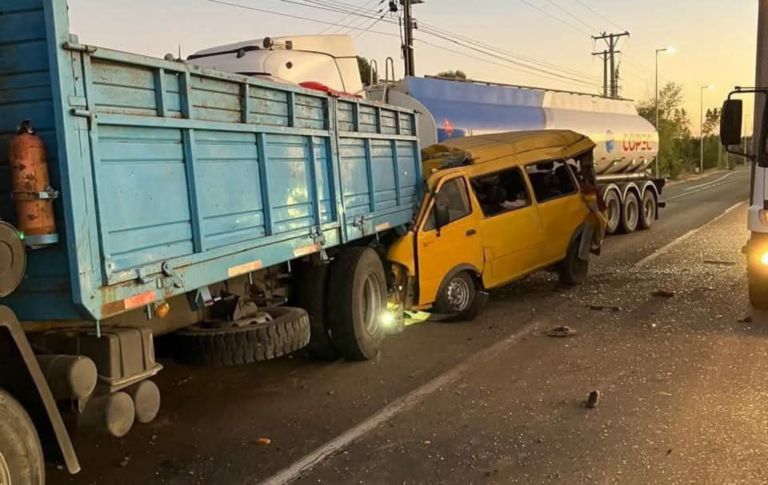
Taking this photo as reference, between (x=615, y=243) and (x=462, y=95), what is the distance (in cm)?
474

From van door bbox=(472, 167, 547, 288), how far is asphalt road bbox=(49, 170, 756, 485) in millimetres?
648

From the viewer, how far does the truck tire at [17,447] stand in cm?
326

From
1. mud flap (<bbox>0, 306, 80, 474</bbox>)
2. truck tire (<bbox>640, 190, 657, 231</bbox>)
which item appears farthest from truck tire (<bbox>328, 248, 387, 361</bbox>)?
truck tire (<bbox>640, 190, 657, 231</bbox>)

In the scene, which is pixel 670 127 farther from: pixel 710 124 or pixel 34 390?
pixel 34 390

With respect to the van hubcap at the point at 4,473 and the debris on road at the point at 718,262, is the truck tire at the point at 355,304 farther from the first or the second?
the debris on road at the point at 718,262

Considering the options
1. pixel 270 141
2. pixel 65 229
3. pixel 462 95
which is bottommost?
pixel 65 229

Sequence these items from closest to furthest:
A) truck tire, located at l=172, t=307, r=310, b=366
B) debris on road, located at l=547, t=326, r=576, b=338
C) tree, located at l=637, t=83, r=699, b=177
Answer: truck tire, located at l=172, t=307, r=310, b=366 < debris on road, located at l=547, t=326, r=576, b=338 < tree, located at l=637, t=83, r=699, b=177

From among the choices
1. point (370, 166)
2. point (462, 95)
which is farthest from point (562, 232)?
point (462, 95)

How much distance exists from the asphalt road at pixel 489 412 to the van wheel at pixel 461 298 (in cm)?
20

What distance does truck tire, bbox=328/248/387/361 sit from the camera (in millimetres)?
6629

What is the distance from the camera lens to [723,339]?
7.15m

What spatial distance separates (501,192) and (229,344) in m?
4.98

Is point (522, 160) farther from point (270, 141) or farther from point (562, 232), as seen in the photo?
point (270, 141)

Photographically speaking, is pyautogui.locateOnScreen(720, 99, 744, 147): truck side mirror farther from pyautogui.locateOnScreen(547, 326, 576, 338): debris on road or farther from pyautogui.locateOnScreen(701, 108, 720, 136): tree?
pyautogui.locateOnScreen(701, 108, 720, 136): tree
